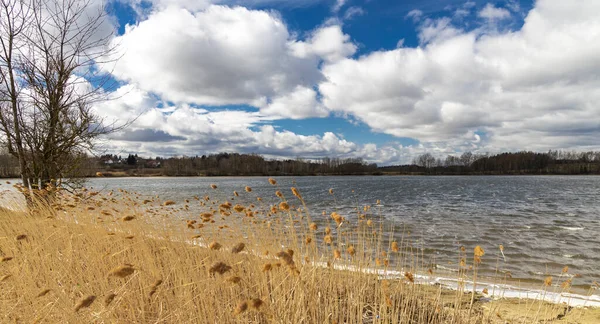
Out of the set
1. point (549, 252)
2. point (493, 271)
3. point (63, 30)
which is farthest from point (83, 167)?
point (549, 252)

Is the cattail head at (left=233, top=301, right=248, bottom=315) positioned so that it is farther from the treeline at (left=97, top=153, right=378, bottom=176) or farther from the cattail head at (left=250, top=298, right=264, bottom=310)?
the treeline at (left=97, top=153, right=378, bottom=176)

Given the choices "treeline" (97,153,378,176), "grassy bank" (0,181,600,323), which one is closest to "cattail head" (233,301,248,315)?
"grassy bank" (0,181,600,323)

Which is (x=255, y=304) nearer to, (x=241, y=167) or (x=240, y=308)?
(x=240, y=308)

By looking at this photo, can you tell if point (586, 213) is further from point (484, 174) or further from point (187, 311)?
point (484, 174)

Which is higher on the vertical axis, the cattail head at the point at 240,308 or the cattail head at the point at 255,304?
the cattail head at the point at 255,304

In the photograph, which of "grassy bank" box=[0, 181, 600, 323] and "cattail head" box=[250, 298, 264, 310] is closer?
"cattail head" box=[250, 298, 264, 310]

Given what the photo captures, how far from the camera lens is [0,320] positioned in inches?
128

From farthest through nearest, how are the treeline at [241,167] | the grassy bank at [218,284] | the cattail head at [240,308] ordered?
the treeline at [241,167] → the grassy bank at [218,284] → the cattail head at [240,308]

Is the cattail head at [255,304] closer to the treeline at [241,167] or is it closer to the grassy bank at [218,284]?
the grassy bank at [218,284]

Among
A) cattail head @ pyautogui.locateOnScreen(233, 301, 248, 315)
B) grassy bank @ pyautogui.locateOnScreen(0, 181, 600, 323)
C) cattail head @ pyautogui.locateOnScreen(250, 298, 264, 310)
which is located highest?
cattail head @ pyautogui.locateOnScreen(250, 298, 264, 310)

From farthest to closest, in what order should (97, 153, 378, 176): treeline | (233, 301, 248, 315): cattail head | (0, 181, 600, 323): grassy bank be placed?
(97, 153, 378, 176): treeline
(0, 181, 600, 323): grassy bank
(233, 301, 248, 315): cattail head

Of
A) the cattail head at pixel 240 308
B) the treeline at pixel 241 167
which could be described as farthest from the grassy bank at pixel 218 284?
the treeline at pixel 241 167

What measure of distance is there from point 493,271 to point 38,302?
9187 mm

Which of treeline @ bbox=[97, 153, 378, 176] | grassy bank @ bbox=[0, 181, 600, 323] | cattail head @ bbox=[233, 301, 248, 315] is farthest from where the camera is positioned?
treeline @ bbox=[97, 153, 378, 176]
